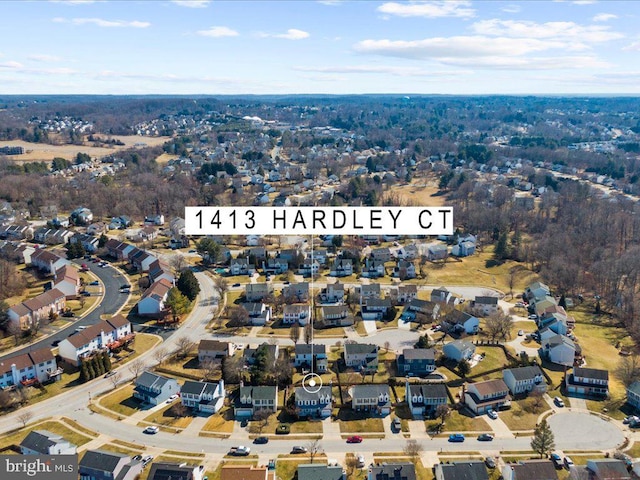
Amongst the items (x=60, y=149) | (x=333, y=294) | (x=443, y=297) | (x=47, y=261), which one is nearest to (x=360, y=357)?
(x=333, y=294)

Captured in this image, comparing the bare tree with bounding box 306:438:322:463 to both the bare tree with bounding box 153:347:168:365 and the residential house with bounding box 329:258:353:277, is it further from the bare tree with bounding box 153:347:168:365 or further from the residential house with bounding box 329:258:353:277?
the residential house with bounding box 329:258:353:277

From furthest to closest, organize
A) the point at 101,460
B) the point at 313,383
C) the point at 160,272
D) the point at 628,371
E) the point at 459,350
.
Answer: the point at 160,272 < the point at 459,350 < the point at 628,371 < the point at 313,383 < the point at 101,460

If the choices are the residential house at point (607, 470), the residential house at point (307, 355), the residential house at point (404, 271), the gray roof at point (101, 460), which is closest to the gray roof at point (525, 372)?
the residential house at point (607, 470)

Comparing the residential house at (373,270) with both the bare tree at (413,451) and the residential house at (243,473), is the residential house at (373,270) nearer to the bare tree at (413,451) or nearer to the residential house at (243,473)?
the bare tree at (413,451)

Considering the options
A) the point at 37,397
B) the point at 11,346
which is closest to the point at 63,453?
the point at 37,397

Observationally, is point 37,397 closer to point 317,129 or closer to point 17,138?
point 17,138

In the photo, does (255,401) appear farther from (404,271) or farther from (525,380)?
(404,271)

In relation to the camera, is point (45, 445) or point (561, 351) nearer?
point (45, 445)

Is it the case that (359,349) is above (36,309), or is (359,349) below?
below
